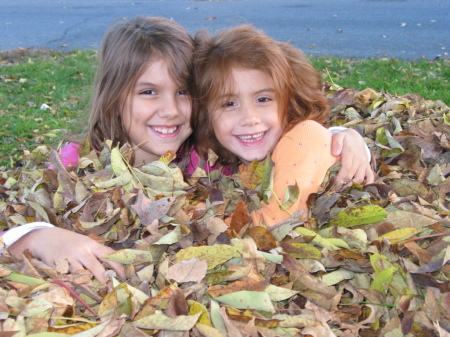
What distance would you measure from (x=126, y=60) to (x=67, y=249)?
137 cm

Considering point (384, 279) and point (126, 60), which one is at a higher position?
point (126, 60)

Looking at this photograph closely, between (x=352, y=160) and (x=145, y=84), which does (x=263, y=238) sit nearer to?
(x=352, y=160)

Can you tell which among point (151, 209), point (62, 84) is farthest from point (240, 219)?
point (62, 84)

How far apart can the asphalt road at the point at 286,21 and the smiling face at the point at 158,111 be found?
5.75 metres

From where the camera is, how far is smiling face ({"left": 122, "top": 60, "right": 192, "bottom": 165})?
282 centimetres

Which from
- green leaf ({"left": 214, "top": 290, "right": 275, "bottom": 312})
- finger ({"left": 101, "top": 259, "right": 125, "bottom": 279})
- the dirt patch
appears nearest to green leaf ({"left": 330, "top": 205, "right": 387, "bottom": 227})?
green leaf ({"left": 214, "top": 290, "right": 275, "bottom": 312})

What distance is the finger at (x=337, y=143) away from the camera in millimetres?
2600

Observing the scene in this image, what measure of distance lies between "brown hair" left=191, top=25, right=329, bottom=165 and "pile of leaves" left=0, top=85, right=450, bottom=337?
0.45m

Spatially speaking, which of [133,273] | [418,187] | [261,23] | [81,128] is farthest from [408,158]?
[261,23]

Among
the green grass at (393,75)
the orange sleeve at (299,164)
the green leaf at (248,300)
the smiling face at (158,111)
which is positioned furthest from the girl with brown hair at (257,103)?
the green grass at (393,75)

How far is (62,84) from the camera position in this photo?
6562 mm

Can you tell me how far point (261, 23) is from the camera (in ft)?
35.8

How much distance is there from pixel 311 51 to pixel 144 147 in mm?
6057

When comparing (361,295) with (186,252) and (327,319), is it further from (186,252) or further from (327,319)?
(186,252)
